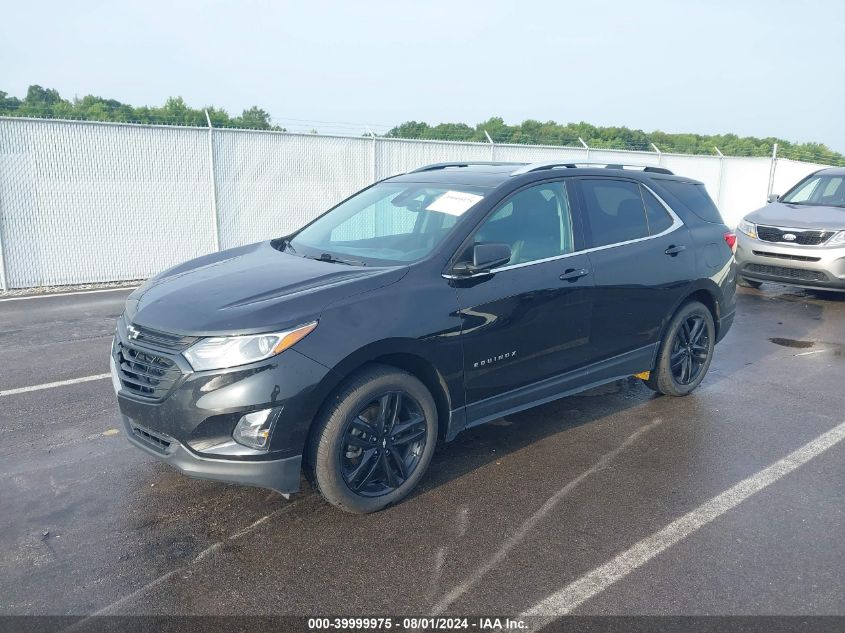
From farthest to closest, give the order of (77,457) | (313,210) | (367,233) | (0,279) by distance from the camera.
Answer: (313,210), (0,279), (367,233), (77,457)

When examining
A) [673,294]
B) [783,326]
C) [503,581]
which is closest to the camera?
[503,581]

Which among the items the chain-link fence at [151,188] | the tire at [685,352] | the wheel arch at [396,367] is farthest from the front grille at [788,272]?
the wheel arch at [396,367]

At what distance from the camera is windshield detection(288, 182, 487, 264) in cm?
411

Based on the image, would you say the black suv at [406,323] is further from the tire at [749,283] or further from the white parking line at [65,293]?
the white parking line at [65,293]

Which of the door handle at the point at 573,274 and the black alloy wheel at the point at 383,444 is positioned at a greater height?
the door handle at the point at 573,274

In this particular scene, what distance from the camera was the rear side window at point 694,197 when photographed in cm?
548

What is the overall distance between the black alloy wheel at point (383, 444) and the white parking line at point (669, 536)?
3.57 feet

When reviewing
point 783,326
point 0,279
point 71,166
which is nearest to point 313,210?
point 71,166

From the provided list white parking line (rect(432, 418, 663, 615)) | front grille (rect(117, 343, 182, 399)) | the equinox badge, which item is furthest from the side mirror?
front grille (rect(117, 343, 182, 399))

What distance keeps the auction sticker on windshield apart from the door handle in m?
0.74

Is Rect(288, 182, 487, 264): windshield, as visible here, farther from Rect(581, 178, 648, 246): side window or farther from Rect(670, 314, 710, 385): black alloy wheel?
Rect(670, 314, 710, 385): black alloy wheel

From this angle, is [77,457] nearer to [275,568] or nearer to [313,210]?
[275,568]

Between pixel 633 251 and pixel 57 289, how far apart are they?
9.17m

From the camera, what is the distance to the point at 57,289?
1066cm
